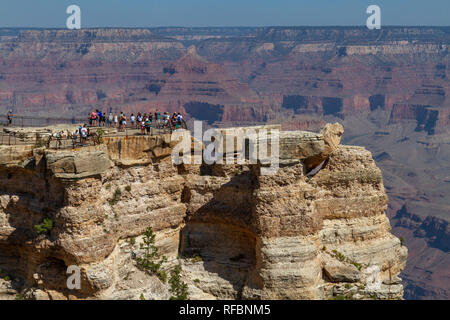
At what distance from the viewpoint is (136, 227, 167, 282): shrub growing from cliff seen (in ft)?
116

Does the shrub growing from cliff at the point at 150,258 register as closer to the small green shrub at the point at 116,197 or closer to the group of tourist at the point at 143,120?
the small green shrub at the point at 116,197

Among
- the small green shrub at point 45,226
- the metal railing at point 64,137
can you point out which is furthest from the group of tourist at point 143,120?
the small green shrub at point 45,226

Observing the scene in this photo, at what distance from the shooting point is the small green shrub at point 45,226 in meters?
33.1

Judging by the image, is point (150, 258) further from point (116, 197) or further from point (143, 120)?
point (143, 120)

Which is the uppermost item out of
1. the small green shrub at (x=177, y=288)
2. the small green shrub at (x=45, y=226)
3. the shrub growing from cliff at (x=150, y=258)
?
the small green shrub at (x=45, y=226)

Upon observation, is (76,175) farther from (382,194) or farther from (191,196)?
(382,194)

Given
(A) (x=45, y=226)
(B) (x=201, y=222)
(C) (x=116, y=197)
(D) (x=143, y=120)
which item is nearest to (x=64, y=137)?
(C) (x=116, y=197)

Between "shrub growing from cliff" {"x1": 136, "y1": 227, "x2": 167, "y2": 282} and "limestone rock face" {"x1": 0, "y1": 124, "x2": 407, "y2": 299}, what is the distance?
39 centimetres

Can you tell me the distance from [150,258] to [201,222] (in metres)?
4.18

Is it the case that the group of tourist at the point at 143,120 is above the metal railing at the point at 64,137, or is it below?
above

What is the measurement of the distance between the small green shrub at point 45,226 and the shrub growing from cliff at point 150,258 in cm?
534

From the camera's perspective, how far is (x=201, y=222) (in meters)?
38.3

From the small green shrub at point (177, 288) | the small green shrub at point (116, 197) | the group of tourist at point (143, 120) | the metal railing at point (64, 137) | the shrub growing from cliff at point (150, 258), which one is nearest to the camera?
the metal railing at point (64, 137)
